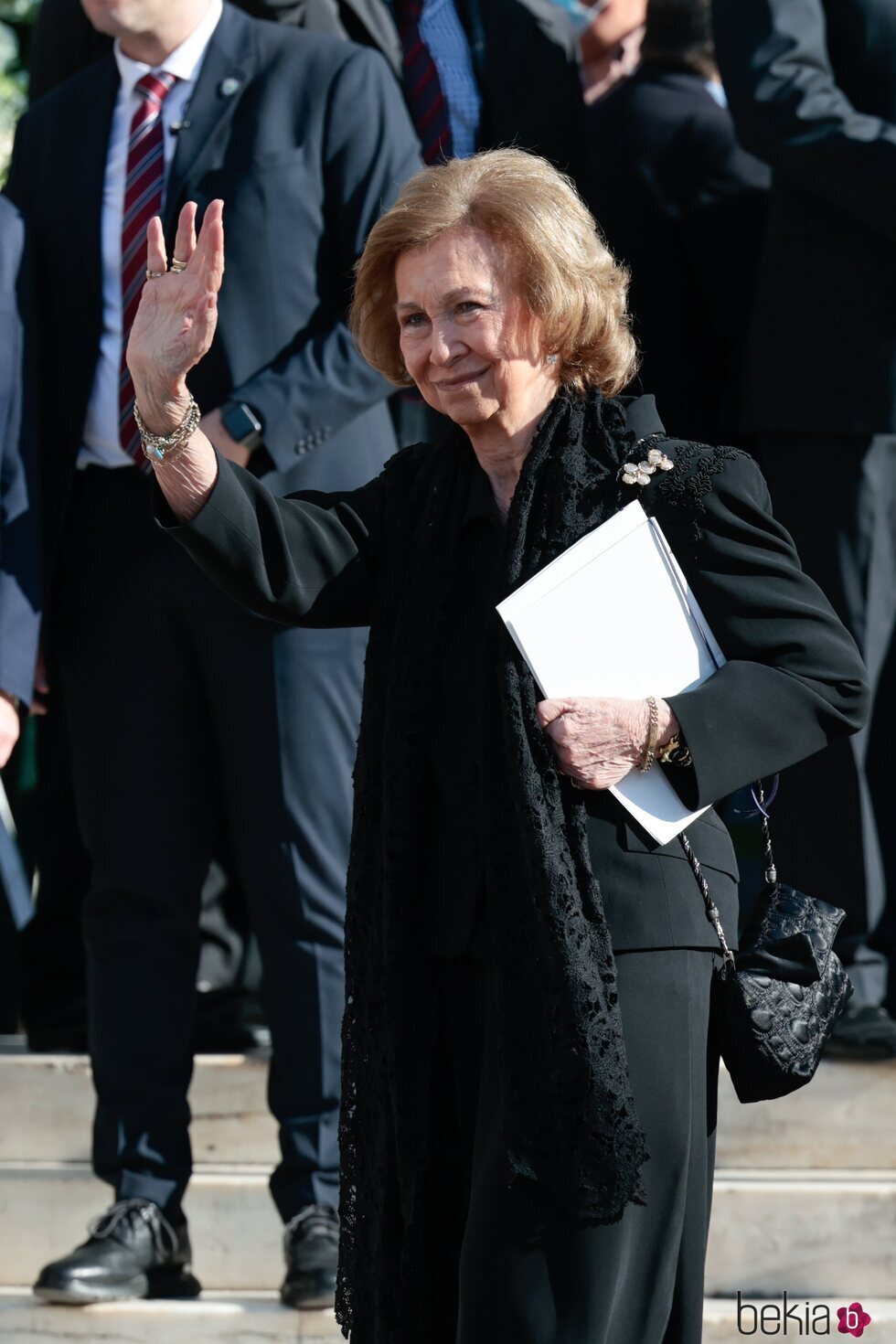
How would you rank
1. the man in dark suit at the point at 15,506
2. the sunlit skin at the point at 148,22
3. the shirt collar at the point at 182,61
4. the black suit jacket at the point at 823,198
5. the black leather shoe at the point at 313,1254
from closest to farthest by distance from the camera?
the black leather shoe at the point at 313,1254 < the man in dark suit at the point at 15,506 < the sunlit skin at the point at 148,22 < the shirt collar at the point at 182,61 < the black suit jacket at the point at 823,198

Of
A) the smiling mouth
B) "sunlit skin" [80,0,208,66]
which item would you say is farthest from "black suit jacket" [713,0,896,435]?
the smiling mouth

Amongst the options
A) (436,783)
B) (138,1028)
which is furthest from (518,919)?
(138,1028)

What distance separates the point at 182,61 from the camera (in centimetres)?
357

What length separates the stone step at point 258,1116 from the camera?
3730 millimetres

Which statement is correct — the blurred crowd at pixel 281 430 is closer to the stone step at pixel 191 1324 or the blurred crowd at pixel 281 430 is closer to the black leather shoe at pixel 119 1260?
the black leather shoe at pixel 119 1260

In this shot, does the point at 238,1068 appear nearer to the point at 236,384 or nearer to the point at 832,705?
the point at 236,384

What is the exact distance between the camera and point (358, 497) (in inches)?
101

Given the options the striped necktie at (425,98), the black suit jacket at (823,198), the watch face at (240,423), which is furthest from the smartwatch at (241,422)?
the black suit jacket at (823,198)

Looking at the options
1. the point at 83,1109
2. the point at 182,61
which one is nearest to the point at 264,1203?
the point at 83,1109

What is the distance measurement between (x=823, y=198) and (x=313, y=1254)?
235 centimetres

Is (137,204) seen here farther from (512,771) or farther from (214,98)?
(512,771)

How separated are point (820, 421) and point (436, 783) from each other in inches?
69.1

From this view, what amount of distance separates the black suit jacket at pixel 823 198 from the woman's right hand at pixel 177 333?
1804mm

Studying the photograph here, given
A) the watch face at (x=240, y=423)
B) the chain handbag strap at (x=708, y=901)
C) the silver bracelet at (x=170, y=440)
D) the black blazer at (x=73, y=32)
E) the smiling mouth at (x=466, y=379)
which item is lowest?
the chain handbag strap at (x=708, y=901)
